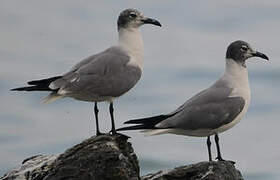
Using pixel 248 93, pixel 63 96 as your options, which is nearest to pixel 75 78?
pixel 63 96

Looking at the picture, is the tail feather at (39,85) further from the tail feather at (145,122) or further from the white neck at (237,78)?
the white neck at (237,78)

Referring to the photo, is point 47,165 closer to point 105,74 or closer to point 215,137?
point 105,74

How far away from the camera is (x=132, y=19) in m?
12.7

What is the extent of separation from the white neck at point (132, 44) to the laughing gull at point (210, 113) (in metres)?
1.18

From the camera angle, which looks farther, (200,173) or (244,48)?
(244,48)

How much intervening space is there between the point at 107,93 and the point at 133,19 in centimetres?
198

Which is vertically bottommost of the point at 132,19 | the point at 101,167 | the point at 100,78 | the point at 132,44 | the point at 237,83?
the point at 101,167

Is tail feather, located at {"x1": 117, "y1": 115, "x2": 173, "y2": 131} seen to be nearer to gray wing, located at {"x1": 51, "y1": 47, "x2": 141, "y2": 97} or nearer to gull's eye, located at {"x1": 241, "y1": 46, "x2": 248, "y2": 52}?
gray wing, located at {"x1": 51, "y1": 47, "x2": 141, "y2": 97}

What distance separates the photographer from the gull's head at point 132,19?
12688mm

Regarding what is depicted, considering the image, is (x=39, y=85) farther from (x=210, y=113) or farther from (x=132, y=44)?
(x=210, y=113)

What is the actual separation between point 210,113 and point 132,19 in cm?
256

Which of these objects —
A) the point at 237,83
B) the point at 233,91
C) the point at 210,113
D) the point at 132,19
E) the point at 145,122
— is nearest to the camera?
the point at 145,122

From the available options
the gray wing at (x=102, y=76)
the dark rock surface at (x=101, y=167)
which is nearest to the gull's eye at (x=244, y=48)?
the gray wing at (x=102, y=76)

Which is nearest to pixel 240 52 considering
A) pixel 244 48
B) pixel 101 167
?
pixel 244 48
